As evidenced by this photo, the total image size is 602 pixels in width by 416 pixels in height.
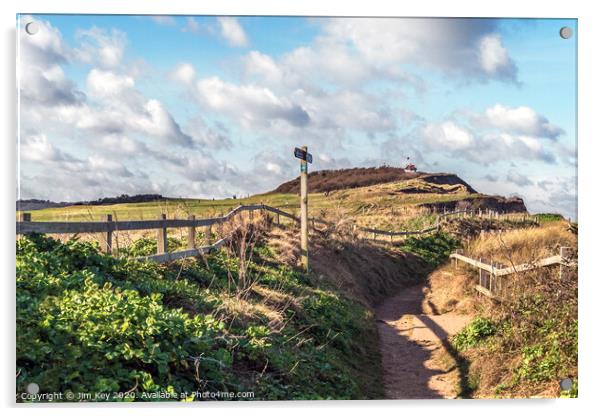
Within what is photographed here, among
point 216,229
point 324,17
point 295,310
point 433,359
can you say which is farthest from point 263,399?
point 216,229

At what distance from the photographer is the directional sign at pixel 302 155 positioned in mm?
9711

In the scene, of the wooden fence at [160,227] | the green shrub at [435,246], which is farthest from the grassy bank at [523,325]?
the wooden fence at [160,227]

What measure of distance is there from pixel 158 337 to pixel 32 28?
4169 mm

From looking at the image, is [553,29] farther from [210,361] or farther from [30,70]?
[30,70]

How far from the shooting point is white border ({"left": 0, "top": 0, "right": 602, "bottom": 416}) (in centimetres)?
693

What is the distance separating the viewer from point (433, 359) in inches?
384

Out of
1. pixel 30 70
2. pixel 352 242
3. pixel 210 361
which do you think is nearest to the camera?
pixel 210 361

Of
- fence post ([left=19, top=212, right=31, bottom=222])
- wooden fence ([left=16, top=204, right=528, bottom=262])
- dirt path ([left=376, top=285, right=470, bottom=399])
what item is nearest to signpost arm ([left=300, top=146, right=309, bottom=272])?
wooden fence ([left=16, top=204, right=528, bottom=262])

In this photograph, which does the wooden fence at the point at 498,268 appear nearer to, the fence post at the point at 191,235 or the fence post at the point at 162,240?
the fence post at the point at 191,235

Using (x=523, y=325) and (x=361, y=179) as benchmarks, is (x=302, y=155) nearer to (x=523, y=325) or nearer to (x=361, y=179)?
(x=361, y=179)

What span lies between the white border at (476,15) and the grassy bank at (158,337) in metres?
0.72

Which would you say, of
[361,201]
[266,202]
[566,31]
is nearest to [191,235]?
[266,202]
